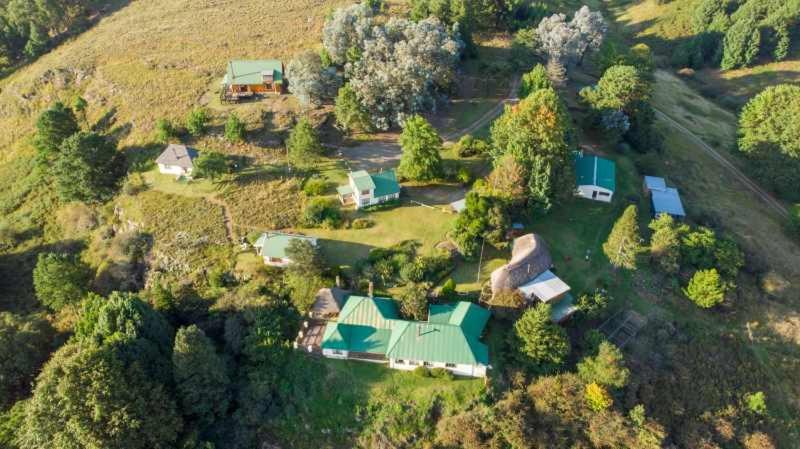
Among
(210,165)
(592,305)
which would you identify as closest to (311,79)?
(210,165)

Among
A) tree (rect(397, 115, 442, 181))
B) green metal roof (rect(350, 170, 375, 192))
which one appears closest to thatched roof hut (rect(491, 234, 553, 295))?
tree (rect(397, 115, 442, 181))

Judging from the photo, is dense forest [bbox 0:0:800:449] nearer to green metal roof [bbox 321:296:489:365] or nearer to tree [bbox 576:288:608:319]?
tree [bbox 576:288:608:319]

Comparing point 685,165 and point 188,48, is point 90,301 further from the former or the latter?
point 685,165

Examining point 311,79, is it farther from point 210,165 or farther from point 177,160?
point 177,160

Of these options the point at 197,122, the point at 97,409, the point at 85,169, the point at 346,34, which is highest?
the point at 346,34

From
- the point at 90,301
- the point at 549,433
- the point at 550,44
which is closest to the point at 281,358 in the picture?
the point at 90,301

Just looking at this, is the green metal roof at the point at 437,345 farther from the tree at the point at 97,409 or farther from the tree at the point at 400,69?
the tree at the point at 400,69
